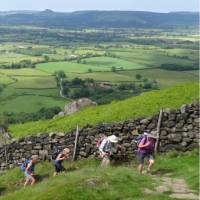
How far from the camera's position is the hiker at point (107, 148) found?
24.6 meters

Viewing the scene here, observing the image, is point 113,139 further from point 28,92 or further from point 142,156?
point 28,92

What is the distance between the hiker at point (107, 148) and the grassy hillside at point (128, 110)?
318 cm

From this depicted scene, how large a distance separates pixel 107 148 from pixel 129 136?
2302 millimetres

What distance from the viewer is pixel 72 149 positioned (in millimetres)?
27891

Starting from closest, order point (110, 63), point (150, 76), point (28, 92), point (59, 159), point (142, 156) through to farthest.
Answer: point (142, 156)
point (59, 159)
point (28, 92)
point (150, 76)
point (110, 63)

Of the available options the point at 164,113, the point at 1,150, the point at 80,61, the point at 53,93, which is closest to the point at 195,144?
the point at 164,113

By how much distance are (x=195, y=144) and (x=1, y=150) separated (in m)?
12.1

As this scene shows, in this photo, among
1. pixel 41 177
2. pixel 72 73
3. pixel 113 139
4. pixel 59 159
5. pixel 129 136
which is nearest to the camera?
pixel 59 159

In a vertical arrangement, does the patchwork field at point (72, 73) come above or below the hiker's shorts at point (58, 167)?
below

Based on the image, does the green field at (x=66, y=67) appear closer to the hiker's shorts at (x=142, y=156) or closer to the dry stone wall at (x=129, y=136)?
the dry stone wall at (x=129, y=136)

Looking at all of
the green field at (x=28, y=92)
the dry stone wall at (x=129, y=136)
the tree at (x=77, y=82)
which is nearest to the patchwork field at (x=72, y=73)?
the green field at (x=28, y=92)

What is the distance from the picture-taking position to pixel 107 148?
24656mm

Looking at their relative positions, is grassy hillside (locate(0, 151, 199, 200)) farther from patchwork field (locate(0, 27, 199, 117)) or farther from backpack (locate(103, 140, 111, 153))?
patchwork field (locate(0, 27, 199, 117))

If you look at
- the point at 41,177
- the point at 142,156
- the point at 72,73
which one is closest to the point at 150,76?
the point at 72,73
